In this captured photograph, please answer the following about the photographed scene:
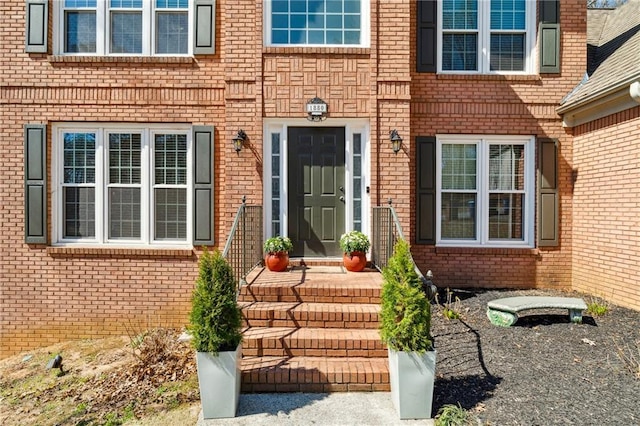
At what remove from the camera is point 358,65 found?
5887 millimetres

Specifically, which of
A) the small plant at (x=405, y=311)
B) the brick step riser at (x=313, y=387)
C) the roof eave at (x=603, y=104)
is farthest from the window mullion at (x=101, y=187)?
the roof eave at (x=603, y=104)

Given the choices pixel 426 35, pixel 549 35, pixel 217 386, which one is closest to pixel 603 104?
pixel 549 35

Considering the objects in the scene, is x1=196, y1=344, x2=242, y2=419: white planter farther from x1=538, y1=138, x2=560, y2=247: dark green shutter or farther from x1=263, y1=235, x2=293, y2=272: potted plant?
x1=538, y1=138, x2=560, y2=247: dark green shutter

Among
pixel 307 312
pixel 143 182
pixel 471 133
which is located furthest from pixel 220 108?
pixel 471 133

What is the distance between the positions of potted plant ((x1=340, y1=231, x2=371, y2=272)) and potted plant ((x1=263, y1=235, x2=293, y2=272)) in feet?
2.78

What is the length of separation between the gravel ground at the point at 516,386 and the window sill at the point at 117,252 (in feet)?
10.3

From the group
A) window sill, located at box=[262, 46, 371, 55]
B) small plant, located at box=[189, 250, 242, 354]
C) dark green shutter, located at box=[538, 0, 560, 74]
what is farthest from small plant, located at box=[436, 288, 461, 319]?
dark green shutter, located at box=[538, 0, 560, 74]

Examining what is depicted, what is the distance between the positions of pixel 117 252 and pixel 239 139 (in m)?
2.66

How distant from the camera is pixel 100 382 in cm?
457

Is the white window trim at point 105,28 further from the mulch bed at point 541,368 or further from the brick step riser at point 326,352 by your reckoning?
the mulch bed at point 541,368

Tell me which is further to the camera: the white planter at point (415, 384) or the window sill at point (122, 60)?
the window sill at point (122, 60)

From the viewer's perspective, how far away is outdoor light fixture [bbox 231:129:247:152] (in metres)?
5.78

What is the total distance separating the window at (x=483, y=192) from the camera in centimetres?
654

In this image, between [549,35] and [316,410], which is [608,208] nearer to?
[549,35]
